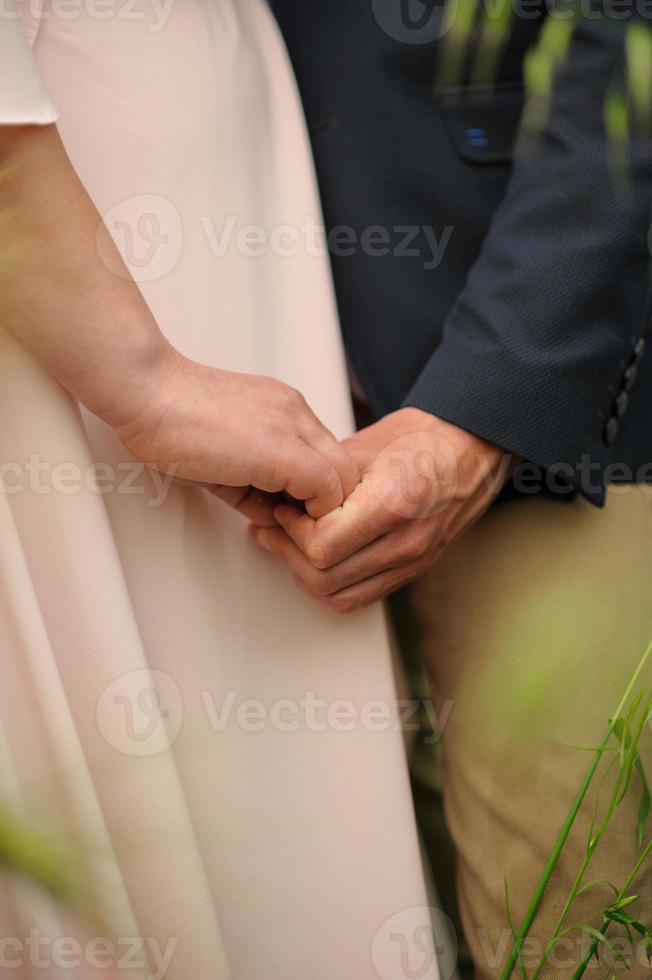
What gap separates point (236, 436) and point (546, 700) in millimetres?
350

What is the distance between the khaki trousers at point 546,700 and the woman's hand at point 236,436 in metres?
0.24

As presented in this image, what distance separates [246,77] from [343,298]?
230 mm

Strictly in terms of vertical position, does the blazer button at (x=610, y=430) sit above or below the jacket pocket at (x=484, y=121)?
below

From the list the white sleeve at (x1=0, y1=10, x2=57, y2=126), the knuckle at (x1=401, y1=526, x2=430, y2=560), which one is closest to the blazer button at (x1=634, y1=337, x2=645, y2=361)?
the knuckle at (x1=401, y1=526, x2=430, y2=560)

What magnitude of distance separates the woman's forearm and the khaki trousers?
405 millimetres

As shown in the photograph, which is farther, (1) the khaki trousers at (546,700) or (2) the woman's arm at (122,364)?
(1) the khaki trousers at (546,700)

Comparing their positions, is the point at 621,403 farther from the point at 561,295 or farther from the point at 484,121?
the point at 484,121

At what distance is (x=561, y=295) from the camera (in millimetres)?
902

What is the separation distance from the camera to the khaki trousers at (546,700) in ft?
2.90

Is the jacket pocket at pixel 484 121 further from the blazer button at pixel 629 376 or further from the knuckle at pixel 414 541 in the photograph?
the knuckle at pixel 414 541

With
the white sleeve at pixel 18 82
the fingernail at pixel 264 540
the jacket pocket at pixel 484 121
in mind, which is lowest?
the fingernail at pixel 264 540

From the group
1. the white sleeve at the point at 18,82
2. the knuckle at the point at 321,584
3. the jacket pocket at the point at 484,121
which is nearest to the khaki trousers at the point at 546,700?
the knuckle at the point at 321,584

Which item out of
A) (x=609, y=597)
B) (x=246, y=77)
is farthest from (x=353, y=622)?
(x=246, y=77)

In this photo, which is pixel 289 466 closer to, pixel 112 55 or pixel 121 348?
pixel 121 348
